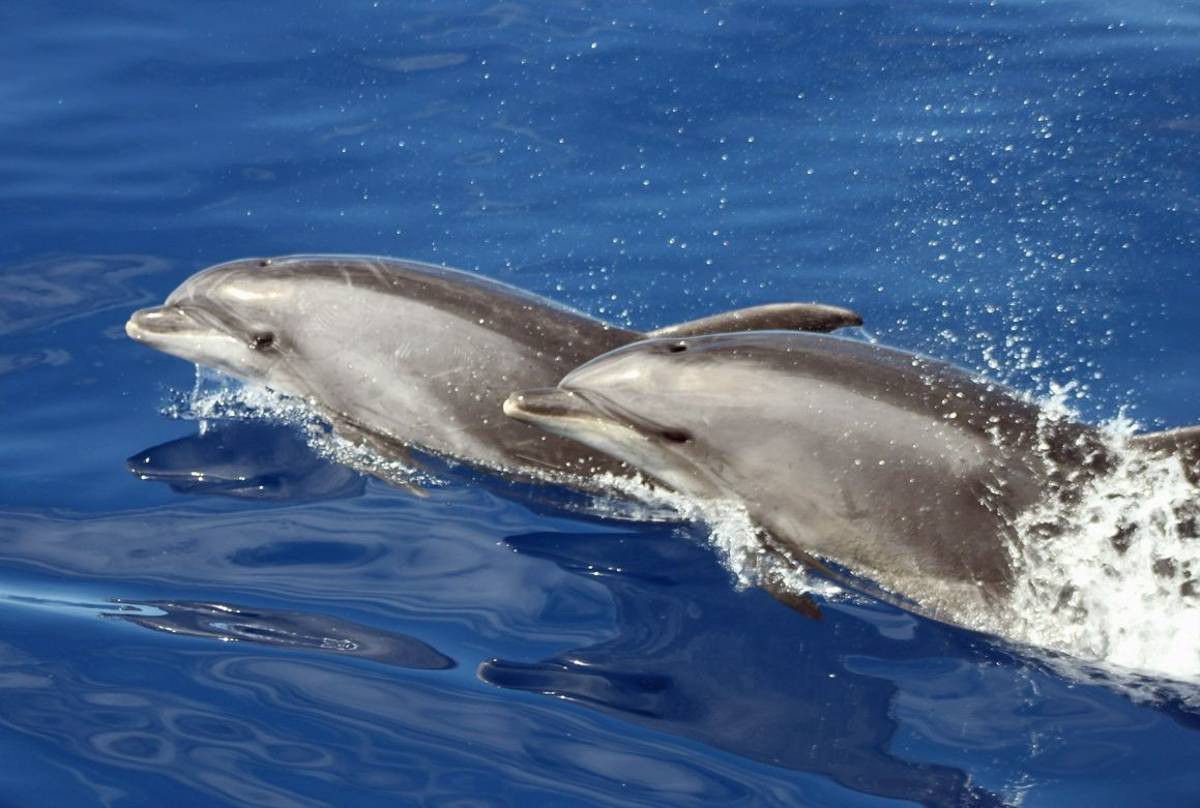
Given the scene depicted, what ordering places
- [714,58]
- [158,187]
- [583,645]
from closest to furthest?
[583,645] → [158,187] → [714,58]

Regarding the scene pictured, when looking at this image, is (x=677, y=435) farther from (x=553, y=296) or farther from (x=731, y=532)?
(x=553, y=296)

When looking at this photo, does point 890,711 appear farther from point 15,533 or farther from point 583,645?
point 15,533

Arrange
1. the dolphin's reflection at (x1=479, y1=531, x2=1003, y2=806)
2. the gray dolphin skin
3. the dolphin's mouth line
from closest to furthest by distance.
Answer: the dolphin's reflection at (x1=479, y1=531, x2=1003, y2=806), the gray dolphin skin, the dolphin's mouth line

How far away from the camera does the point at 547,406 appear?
21.9 feet

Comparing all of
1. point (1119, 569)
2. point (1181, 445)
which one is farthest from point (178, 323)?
point (1181, 445)

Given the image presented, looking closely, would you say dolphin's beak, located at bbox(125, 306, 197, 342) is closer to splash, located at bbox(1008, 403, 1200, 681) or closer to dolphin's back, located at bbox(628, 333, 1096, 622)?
dolphin's back, located at bbox(628, 333, 1096, 622)

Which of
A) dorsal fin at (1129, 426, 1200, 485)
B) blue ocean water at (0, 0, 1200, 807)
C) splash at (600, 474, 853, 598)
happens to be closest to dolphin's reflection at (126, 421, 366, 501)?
blue ocean water at (0, 0, 1200, 807)

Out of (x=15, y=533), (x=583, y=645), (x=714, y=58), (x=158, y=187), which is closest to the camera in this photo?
(x=583, y=645)

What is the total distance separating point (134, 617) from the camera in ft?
20.6

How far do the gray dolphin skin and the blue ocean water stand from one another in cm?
25

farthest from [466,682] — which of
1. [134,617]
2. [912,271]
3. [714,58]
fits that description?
[714,58]

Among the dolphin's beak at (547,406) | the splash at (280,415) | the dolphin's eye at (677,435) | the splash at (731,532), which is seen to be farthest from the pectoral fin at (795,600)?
the splash at (280,415)

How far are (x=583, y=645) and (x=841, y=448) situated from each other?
1247 millimetres

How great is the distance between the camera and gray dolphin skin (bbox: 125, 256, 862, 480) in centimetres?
723
